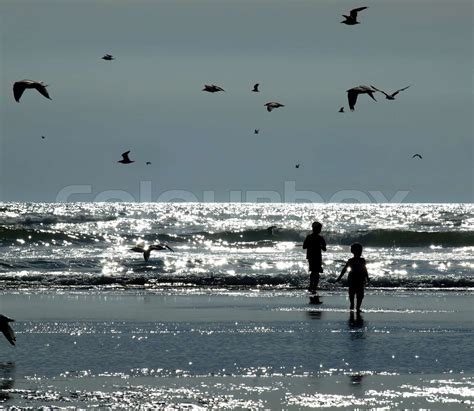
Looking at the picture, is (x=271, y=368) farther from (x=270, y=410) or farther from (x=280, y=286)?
(x=280, y=286)

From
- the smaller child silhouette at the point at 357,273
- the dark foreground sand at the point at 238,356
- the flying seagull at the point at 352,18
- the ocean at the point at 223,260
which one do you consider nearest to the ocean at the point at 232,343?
the dark foreground sand at the point at 238,356

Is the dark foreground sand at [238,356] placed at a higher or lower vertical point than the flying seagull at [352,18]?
lower

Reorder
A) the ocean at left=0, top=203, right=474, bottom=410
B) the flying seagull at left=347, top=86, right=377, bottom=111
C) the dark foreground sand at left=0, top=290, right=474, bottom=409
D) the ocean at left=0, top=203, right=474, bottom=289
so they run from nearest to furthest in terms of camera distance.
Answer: the dark foreground sand at left=0, top=290, right=474, bottom=409 < the ocean at left=0, top=203, right=474, bottom=410 < the flying seagull at left=347, top=86, right=377, bottom=111 < the ocean at left=0, top=203, right=474, bottom=289

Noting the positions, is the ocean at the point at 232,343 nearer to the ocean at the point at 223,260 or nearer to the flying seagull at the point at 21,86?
the ocean at the point at 223,260

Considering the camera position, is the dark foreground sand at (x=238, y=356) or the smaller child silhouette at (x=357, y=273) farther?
the smaller child silhouette at (x=357, y=273)

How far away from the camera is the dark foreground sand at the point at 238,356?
10.6m

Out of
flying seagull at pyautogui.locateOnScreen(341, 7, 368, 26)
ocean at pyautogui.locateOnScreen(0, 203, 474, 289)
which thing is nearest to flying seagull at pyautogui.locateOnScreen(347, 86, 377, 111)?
flying seagull at pyautogui.locateOnScreen(341, 7, 368, 26)

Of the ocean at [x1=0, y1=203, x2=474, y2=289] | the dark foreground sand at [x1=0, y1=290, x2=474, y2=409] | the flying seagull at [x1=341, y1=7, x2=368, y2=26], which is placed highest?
the flying seagull at [x1=341, y1=7, x2=368, y2=26]

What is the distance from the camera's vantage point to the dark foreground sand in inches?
416

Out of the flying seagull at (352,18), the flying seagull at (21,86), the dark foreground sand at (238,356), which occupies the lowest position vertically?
the dark foreground sand at (238,356)

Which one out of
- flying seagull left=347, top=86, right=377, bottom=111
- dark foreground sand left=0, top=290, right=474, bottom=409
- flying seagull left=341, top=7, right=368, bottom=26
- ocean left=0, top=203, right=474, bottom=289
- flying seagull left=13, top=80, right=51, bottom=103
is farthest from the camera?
ocean left=0, top=203, right=474, bottom=289

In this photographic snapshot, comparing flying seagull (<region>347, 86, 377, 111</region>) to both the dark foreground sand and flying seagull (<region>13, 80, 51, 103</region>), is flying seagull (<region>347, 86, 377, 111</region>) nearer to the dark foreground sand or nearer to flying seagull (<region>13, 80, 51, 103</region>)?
the dark foreground sand

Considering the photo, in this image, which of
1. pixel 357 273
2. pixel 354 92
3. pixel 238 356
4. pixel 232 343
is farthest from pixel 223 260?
pixel 238 356

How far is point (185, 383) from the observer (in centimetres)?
1132
